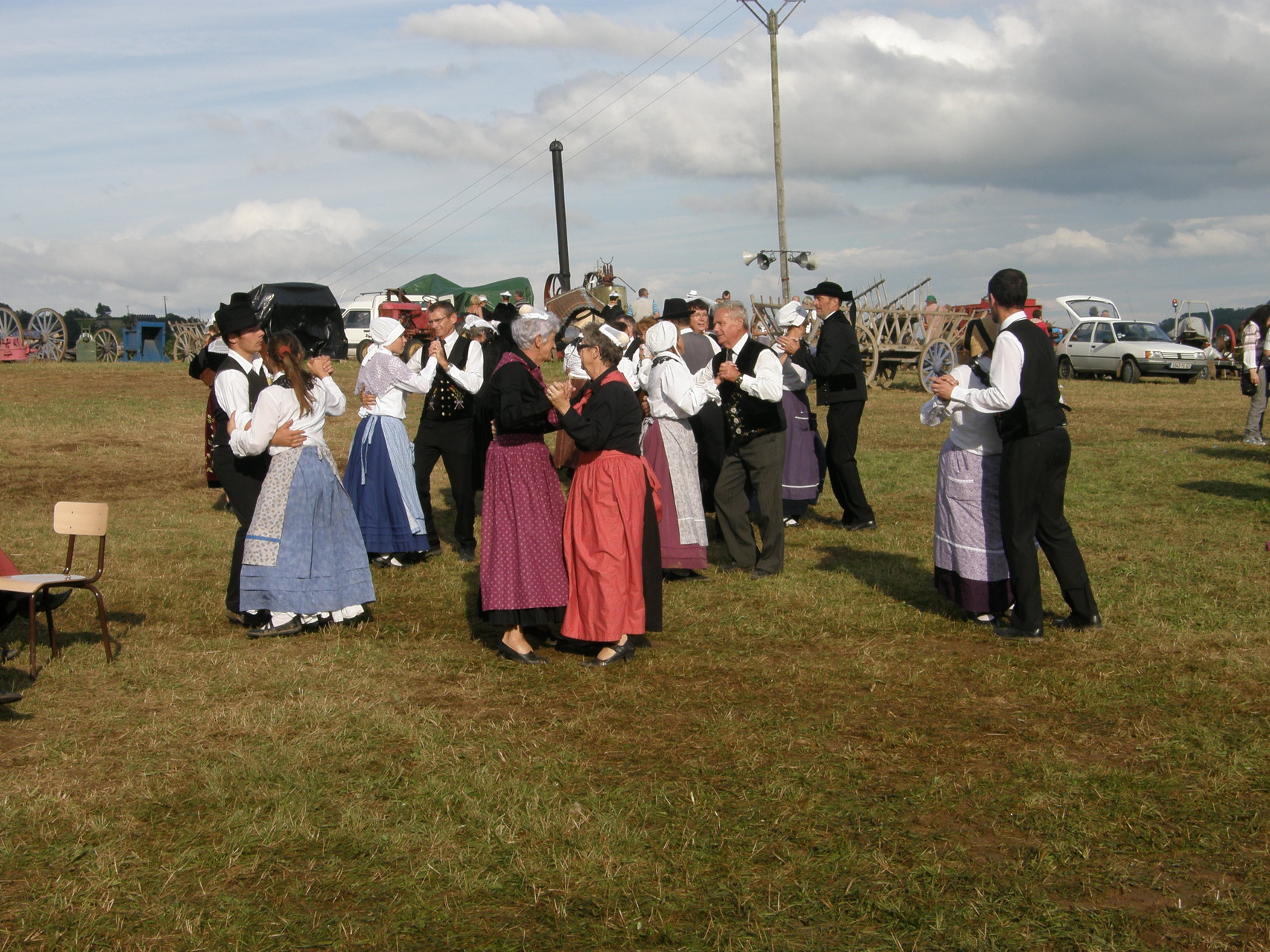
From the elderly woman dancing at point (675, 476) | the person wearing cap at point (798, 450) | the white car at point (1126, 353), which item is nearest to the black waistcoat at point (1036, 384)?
the elderly woman dancing at point (675, 476)

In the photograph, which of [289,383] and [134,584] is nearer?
[289,383]

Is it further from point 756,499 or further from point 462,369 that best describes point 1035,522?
point 462,369

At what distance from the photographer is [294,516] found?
5.88 m

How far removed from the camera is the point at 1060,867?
11.1 feet

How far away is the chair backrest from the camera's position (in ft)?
18.5

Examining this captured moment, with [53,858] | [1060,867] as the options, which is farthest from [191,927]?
[1060,867]

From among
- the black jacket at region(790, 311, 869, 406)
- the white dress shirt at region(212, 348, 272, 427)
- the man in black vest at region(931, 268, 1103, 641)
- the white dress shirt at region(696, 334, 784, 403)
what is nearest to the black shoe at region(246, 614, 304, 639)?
the white dress shirt at region(212, 348, 272, 427)

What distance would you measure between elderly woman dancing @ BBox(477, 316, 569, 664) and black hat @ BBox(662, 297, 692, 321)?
183cm

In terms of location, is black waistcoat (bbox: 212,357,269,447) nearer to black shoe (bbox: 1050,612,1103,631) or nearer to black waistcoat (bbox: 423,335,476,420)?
black waistcoat (bbox: 423,335,476,420)

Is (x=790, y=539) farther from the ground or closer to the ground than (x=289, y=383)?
closer to the ground

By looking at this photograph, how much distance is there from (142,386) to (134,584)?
14.8 meters

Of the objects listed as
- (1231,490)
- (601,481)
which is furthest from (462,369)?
(1231,490)

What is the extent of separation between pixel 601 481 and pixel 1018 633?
2276 millimetres

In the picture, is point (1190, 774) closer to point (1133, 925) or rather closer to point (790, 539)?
point (1133, 925)
